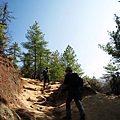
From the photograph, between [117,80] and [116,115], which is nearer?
[116,115]

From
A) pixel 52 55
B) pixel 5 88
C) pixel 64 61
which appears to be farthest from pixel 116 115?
pixel 52 55

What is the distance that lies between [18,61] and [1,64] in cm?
2853

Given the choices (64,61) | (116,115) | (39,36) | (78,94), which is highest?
(39,36)

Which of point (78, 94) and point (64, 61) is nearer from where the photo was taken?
point (78, 94)

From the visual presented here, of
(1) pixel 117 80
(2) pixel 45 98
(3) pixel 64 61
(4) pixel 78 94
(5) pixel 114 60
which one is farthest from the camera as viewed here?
(3) pixel 64 61

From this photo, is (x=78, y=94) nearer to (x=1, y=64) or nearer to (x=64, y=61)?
(x=1, y=64)

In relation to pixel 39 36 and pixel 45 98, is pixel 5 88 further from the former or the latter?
pixel 39 36

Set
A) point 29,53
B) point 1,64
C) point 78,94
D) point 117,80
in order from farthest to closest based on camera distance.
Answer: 1. point 29,53
2. point 117,80
3. point 1,64
4. point 78,94

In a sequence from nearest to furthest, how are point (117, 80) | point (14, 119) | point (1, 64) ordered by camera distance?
point (14, 119) < point (1, 64) < point (117, 80)

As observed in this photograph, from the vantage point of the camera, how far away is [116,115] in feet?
28.6

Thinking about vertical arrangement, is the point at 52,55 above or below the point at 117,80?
above

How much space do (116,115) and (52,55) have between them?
29.8 meters

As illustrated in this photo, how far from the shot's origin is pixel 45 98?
44.9 ft

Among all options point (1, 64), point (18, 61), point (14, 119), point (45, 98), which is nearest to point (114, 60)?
point (45, 98)
